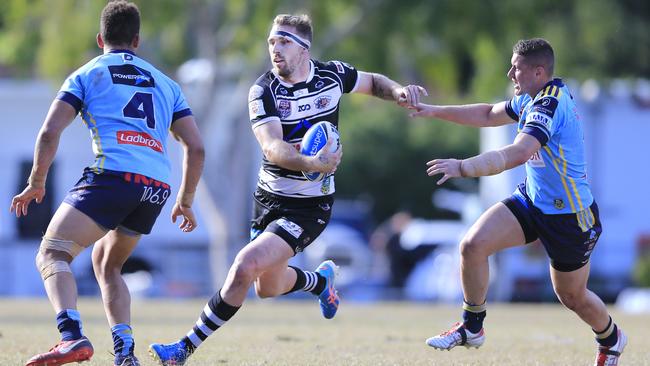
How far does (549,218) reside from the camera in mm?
7586

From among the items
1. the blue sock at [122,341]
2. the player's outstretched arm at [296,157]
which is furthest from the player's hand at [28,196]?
the player's outstretched arm at [296,157]

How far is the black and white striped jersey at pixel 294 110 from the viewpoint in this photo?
7578 millimetres

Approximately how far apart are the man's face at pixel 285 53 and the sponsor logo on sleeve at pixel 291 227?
3.07 feet

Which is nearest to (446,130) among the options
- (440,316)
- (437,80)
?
(437,80)

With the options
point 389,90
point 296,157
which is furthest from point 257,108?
point 389,90

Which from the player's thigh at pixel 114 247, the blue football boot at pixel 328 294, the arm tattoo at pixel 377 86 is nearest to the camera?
the player's thigh at pixel 114 247

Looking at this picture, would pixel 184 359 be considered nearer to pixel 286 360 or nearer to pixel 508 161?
pixel 286 360

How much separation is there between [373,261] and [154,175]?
1804 cm

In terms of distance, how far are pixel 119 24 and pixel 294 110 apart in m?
1.23

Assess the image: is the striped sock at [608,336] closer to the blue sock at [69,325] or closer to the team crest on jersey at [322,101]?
the team crest on jersey at [322,101]

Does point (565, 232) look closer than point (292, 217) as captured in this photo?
Yes

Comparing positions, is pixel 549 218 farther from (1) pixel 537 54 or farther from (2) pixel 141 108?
(2) pixel 141 108

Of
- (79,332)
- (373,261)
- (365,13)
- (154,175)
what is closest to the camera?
(79,332)

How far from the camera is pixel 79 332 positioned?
6664 mm
